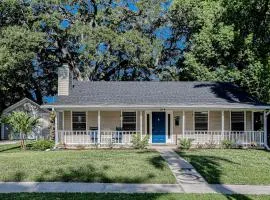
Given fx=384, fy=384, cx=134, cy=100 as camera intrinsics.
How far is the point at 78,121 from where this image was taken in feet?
77.4

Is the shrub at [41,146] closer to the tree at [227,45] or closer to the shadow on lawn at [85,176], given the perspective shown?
the shadow on lawn at [85,176]

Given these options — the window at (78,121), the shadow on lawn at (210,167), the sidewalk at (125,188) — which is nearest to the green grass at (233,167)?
the shadow on lawn at (210,167)

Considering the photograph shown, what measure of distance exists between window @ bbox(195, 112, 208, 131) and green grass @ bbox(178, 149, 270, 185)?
5707 mm

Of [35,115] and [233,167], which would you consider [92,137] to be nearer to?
[233,167]

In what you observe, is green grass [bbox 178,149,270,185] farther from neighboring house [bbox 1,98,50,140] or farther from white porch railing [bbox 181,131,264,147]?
neighboring house [bbox 1,98,50,140]

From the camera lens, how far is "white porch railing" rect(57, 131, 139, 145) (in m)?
22.6

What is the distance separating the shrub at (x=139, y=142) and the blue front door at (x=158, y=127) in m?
2.12

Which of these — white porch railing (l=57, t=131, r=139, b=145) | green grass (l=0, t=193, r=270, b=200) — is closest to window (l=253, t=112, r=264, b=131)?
white porch railing (l=57, t=131, r=139, b=145)

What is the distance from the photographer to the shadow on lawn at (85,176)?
12.4 metres

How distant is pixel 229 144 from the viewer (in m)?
22.0

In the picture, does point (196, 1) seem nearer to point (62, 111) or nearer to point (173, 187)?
point (62, 111)

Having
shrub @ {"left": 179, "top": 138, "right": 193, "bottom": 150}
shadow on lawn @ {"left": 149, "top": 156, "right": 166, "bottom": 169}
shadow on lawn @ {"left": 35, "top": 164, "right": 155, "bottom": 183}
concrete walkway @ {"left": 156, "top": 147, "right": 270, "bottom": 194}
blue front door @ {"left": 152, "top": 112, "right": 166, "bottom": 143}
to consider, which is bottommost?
concrete walkway @ {"left": 156, "top": 147, "right": 270, "bottom": 194}

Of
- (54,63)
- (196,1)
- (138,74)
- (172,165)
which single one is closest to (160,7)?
(196,1)

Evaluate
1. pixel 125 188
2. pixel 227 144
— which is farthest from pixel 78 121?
pixel 125 188
